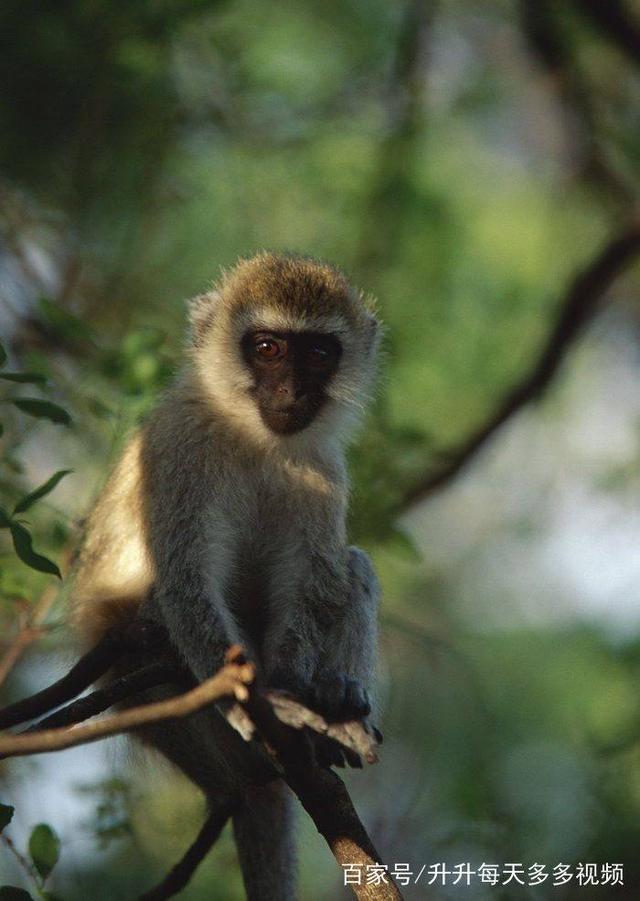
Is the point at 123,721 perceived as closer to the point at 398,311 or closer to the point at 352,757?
the point at 352,757

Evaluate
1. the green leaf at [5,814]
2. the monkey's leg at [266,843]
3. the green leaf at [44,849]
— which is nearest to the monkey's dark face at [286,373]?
the monkey's leg at [266,843]

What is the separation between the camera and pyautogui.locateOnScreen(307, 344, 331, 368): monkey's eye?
17.0 feet

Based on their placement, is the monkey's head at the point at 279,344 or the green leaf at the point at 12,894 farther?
the monkey's head at the point at 279,344

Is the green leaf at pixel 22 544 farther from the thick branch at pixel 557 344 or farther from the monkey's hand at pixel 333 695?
the thick branch at pixel 557 344

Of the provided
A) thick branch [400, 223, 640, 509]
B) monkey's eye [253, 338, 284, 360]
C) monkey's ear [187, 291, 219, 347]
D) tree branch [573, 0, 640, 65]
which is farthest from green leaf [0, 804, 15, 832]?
A: tree branch [573, 0, 640, 65]

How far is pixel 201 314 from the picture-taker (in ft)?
17.7

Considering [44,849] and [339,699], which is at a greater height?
[339,699]

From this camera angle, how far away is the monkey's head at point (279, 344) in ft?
16.5

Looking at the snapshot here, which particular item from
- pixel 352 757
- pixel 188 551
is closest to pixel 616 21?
pixel 188 551

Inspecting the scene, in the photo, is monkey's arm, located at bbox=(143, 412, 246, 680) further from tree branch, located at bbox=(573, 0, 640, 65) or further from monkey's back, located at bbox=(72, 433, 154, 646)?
tree branch, located at bbox=(573, 0, 640, 65)

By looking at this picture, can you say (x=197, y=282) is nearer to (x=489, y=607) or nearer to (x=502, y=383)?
(x=502, y=383)

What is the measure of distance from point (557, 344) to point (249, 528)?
314 cm

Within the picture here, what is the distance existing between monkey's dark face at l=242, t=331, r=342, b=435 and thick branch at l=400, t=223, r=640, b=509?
170 cm

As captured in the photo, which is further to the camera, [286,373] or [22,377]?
[286,373]
